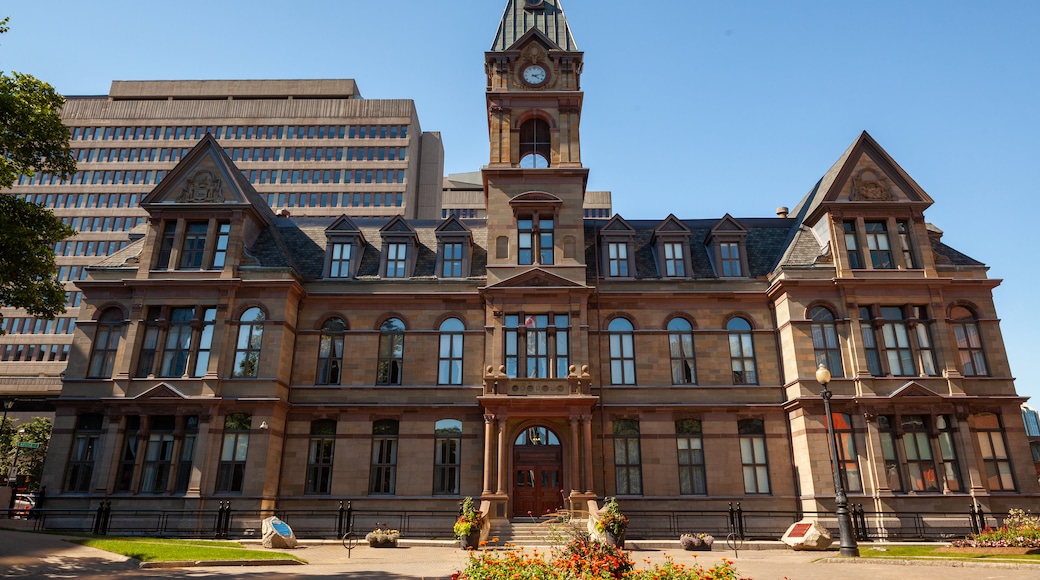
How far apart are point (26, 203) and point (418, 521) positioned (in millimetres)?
18669

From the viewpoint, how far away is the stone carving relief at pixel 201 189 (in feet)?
104

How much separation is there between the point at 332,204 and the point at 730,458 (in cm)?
5996

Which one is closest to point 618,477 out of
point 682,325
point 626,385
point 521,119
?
point 626,385

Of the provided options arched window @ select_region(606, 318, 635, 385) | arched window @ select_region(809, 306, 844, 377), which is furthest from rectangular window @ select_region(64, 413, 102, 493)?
arched window @ select_region(809, 306, 844, 377)

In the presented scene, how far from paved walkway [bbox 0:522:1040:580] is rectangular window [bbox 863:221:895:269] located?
1527cm

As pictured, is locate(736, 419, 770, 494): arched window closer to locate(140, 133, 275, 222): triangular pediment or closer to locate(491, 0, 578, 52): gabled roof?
locate(491, 0, 578, 52): gabled roof

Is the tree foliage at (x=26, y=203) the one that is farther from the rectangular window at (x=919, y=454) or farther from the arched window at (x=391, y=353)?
the rectangular window at (x=919, y=454)

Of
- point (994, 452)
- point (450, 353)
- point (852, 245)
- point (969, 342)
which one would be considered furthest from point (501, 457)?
point (969, 342)

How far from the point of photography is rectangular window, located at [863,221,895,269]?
30281mm

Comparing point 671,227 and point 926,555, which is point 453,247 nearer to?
point 671,227

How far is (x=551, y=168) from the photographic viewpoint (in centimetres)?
3222

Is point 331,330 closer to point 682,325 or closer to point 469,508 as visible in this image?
point 469,508

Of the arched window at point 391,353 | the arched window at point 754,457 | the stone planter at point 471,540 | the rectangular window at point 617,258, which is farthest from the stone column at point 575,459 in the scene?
the arched window at point 391,353

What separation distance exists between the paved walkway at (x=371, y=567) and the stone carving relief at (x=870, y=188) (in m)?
17.8
